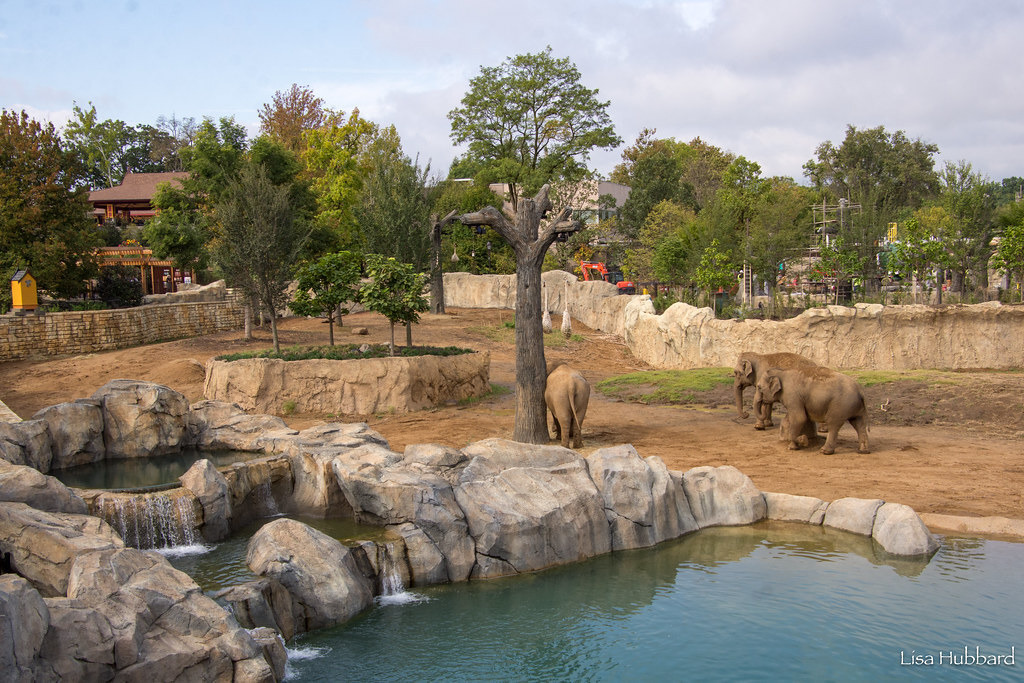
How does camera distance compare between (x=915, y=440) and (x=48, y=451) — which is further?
(x=915, y=440)

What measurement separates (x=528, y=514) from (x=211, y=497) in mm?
3579

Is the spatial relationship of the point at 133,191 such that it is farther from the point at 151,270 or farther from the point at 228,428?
the point at 228,428

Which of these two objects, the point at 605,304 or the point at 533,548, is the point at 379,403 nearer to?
the point at 533,548

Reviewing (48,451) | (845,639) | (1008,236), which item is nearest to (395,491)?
(845,639)

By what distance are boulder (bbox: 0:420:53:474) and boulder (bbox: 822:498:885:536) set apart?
10.0m

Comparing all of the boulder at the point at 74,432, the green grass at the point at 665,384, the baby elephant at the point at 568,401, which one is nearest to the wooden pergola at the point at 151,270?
the green grass at the point at 665,384

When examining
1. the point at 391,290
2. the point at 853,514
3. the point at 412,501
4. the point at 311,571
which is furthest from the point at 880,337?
the point at 311,571

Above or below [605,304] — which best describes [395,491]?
below

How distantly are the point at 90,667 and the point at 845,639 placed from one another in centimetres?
612

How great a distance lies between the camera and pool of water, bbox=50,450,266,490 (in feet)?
35.2

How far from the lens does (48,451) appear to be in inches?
441

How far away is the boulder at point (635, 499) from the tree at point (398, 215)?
18604 mm

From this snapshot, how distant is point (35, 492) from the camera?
8266 mm

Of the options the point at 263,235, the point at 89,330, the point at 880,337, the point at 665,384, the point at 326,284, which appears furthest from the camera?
the point at 89,330
